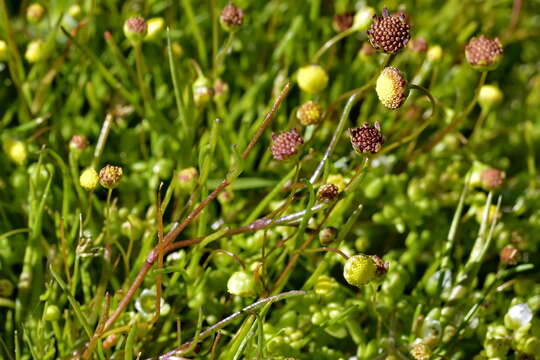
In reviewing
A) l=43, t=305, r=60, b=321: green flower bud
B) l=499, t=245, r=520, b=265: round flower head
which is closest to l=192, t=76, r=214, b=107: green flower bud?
l=43, t=305, r=60, b=321: green flower bud

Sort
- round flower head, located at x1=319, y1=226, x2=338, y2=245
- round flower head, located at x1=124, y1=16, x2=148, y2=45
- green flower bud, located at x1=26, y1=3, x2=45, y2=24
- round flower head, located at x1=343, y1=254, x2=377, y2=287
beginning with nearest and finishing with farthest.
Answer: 1. round flower head, located at x1=343, y1=254, x2=377, y2=287
2. round flower head, located at x1=319, y1=226, x2=338, y2=245
3. round flower head, located at x1=124, y1=16, x2=148, y2=45
4. green flower bud, located at x1=26, y1=3, x2=45, y2=24

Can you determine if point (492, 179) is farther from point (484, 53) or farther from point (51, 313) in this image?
point (51, 313)

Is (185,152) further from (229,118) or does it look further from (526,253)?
(526,253)

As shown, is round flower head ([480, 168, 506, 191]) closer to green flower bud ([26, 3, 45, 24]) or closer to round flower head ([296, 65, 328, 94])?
round flower head ([296, 65, 328, 94])

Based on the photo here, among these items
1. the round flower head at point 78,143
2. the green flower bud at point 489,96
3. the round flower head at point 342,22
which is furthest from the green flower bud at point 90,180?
the green flower bud at point 489,96

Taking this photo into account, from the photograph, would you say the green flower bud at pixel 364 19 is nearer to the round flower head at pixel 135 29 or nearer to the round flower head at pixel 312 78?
the round flower head at pixel 312 78

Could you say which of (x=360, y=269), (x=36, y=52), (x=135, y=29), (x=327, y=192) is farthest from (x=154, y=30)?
(x=360, y=269)
